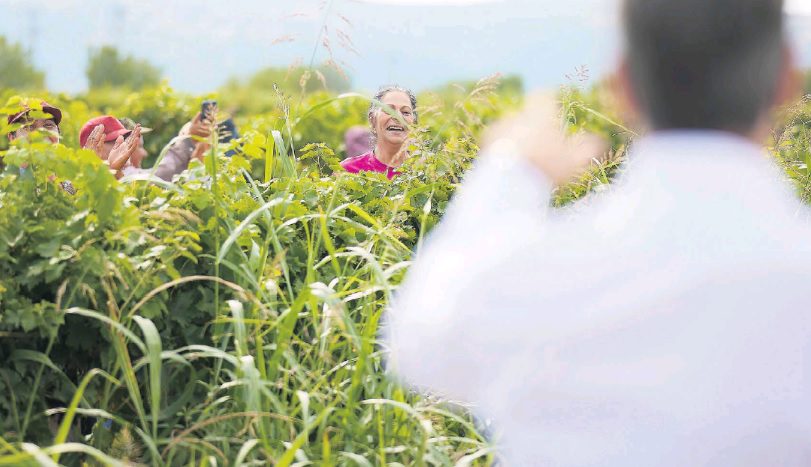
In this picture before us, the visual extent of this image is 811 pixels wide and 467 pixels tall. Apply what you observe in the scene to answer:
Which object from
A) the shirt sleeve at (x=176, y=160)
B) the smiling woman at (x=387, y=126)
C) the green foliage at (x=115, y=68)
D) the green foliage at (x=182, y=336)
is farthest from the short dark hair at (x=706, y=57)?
the green foliage at (x=115, y=68)

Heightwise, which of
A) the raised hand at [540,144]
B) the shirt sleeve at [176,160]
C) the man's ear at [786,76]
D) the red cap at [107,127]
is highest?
the man's ear at [786,76]

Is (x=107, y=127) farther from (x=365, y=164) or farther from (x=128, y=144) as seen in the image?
(x=365, y=164)

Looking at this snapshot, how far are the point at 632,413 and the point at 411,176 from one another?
2762 millimetres

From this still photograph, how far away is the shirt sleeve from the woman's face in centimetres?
179

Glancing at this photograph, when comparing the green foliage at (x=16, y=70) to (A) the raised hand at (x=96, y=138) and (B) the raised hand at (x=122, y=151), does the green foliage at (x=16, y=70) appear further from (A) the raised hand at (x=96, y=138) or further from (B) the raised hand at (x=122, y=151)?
(B) the raised hand at (x=122, y=151)

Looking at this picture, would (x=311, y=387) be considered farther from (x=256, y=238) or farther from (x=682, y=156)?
(x=682, y=156)

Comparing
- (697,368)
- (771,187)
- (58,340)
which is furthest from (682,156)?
(58,340)

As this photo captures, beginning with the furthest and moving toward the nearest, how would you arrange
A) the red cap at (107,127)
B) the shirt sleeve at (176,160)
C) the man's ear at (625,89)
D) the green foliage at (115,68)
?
the green foliage at (115,68)
the shirt sleeve at (176,160)
the red cap at (107,127)
the man's ear at (625,89)

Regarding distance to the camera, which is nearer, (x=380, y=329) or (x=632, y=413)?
(x=632, y=413)

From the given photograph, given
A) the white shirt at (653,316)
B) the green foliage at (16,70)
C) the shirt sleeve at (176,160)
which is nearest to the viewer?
the white shirt at (653,316)

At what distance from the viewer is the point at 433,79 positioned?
4.60 m

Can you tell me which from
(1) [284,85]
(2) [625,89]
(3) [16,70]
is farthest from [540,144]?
(3) [16,70]

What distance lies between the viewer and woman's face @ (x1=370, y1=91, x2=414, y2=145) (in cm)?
572

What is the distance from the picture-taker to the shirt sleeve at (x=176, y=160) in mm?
7198
